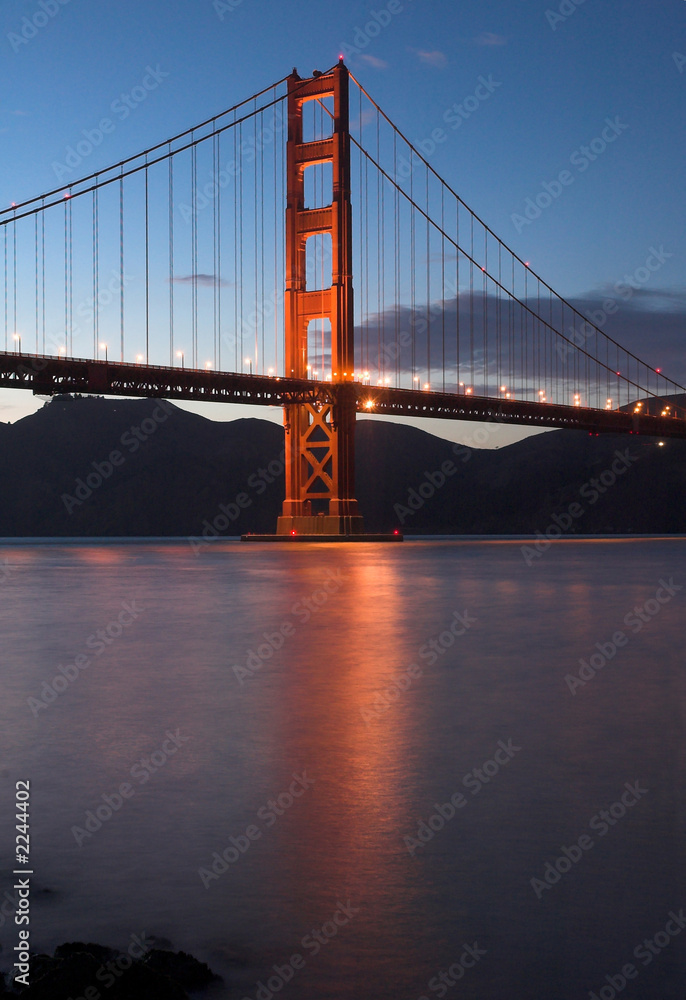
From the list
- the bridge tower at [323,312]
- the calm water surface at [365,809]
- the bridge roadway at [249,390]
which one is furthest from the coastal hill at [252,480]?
the calm water surface at [365,809]

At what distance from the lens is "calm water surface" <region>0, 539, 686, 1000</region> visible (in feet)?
10.7

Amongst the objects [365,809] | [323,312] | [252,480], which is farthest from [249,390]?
[252,480]

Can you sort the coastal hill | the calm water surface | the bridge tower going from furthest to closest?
the coastal hill, the bridge tower, the calm water surface

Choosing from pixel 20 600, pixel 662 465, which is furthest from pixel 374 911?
pixel 662 465

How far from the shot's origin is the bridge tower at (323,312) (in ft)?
194

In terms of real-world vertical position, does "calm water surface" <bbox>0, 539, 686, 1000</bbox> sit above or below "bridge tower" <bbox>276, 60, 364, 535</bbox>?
below

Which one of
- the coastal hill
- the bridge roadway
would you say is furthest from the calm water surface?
the coastal hill

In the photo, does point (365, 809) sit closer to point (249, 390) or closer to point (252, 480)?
point (249, 390)

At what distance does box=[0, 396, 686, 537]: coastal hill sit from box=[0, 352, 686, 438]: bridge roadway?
89.7 meters

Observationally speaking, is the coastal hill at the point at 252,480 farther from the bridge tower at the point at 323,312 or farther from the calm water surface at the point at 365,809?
the calm water surface at the point at 365,809

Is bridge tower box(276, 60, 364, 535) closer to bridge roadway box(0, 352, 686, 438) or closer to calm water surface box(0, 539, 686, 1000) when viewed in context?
bridge roadway box(0, 352, 686, 438)

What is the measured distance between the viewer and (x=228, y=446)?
181 meters

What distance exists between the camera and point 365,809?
4691 millimetres

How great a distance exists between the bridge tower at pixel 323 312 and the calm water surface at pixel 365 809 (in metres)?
48.9
